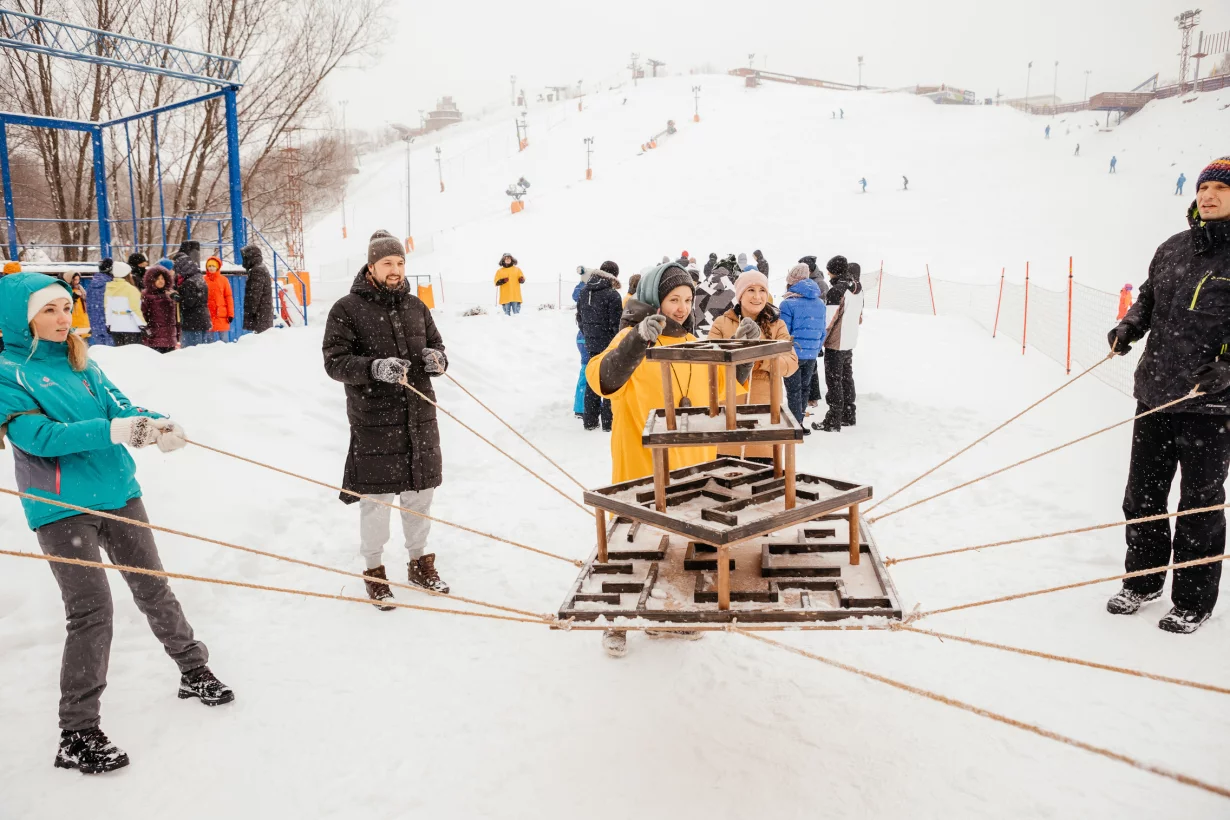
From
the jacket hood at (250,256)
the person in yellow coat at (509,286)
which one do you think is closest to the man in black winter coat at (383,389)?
the jacket hood at (250,256)

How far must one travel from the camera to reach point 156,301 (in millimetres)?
9273

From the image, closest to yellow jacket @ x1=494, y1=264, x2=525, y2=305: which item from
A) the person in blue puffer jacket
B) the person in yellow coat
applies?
the person in yellow coat

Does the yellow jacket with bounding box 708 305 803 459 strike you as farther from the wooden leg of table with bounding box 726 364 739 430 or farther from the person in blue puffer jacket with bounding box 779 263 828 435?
the person in blue puffer jacket with bounding box 779 263 828 435

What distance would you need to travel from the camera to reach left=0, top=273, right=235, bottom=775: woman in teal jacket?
277 centimetres

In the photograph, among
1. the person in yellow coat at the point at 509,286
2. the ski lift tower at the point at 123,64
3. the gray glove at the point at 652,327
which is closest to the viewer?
the gray glove at the point at 652,327

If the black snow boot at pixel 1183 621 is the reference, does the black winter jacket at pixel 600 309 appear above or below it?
above

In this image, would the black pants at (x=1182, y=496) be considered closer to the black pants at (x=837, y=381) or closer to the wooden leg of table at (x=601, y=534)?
the wooden leg of table at (x=601, y=534)

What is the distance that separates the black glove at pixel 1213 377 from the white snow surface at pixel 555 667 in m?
1.30

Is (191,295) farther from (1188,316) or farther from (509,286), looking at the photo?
(1188,316)

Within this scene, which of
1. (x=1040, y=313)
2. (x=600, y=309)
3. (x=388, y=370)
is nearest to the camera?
(x=388, y=370)

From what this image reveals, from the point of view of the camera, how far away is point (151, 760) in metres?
3.04

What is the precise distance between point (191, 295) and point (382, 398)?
7.11 metres

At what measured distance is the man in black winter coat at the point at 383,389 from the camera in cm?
406

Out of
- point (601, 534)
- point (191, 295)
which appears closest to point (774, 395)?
point (601, 534)
